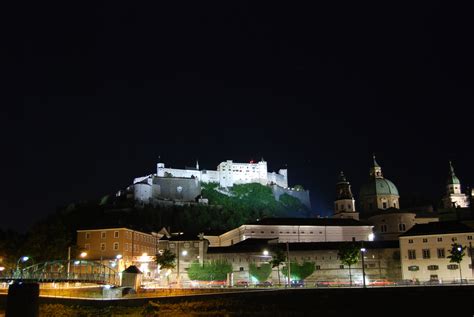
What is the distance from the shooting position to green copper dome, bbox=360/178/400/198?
106m

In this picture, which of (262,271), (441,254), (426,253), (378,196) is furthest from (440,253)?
(378,196)

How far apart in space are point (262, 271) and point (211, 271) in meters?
6.46

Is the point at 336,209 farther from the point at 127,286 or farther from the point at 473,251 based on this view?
the point at 127,286

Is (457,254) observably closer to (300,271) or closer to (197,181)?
(300,271)

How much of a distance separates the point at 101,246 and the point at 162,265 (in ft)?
50.0

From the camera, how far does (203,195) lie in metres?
138

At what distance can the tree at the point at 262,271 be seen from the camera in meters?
60.7

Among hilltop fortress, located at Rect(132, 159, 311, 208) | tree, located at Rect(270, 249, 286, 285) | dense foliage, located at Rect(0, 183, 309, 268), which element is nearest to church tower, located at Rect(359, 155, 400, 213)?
dense foliage, located at Rect(0, 183, 309, 268)

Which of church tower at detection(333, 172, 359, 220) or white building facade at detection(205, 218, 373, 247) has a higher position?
church tower at detection(333, 172, 359, 220)

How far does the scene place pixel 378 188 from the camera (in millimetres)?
106125

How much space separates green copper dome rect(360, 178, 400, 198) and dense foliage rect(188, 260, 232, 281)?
52.6 m

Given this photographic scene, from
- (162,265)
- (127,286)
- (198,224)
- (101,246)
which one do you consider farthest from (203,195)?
(127,286)

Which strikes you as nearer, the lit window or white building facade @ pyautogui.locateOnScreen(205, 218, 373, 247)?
the lit window

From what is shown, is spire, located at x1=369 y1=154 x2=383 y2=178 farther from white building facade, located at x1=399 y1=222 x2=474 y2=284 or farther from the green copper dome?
white building facade, located at x1=399 y1=222 x2=474 y2=284
